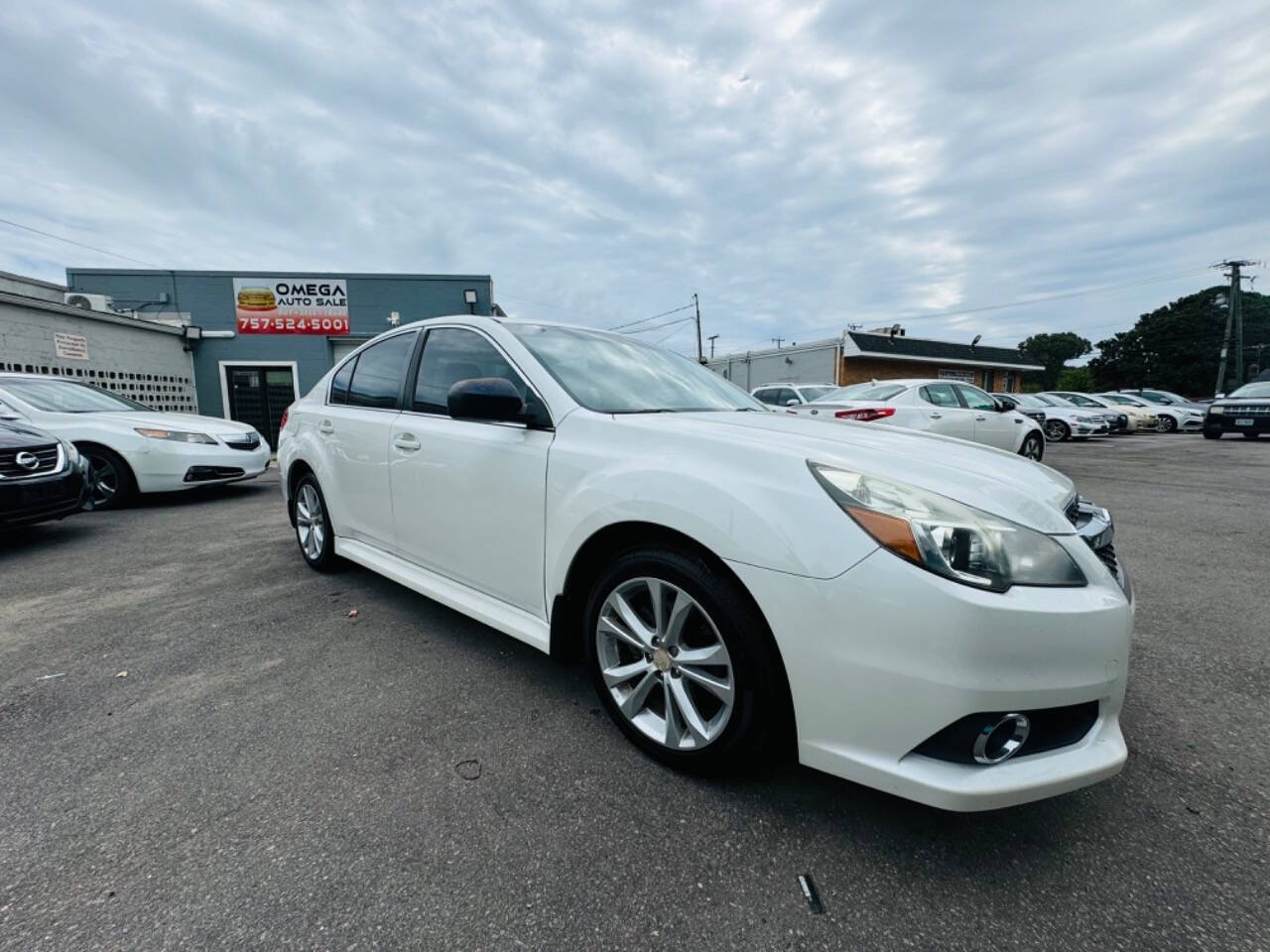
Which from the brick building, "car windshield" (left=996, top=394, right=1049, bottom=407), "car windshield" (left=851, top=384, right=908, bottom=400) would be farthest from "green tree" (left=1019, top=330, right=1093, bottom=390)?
"car windshield" (left=851, top=384, right=908, bottom=400)

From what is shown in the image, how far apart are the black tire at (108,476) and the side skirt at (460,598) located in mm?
4430

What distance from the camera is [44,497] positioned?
4.24 metres

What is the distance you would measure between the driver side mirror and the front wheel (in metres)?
1.92

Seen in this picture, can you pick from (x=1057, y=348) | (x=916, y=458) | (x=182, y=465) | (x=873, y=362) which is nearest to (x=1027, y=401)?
(x=873, y=362)

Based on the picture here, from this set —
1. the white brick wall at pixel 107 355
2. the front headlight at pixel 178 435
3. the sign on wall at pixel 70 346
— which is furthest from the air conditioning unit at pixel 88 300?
the front headlight at pixel 178 435

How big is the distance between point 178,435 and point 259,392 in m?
9.10

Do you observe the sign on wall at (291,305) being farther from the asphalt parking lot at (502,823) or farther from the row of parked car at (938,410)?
the asphalt parking lot at (502,823)

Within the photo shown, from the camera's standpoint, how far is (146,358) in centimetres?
1191

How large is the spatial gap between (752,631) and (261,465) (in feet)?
23.4

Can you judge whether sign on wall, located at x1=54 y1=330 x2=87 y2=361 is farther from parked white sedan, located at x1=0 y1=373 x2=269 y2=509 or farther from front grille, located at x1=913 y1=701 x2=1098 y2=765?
front grille, located at x1=913 y1=701 x2=1098 y2=765

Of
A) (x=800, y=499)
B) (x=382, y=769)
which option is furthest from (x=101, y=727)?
(x=800, y=499)

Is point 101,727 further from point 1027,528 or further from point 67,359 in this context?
point 67,359

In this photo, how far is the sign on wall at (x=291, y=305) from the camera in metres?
13.4

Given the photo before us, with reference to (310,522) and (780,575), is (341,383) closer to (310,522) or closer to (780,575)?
(310,522)
